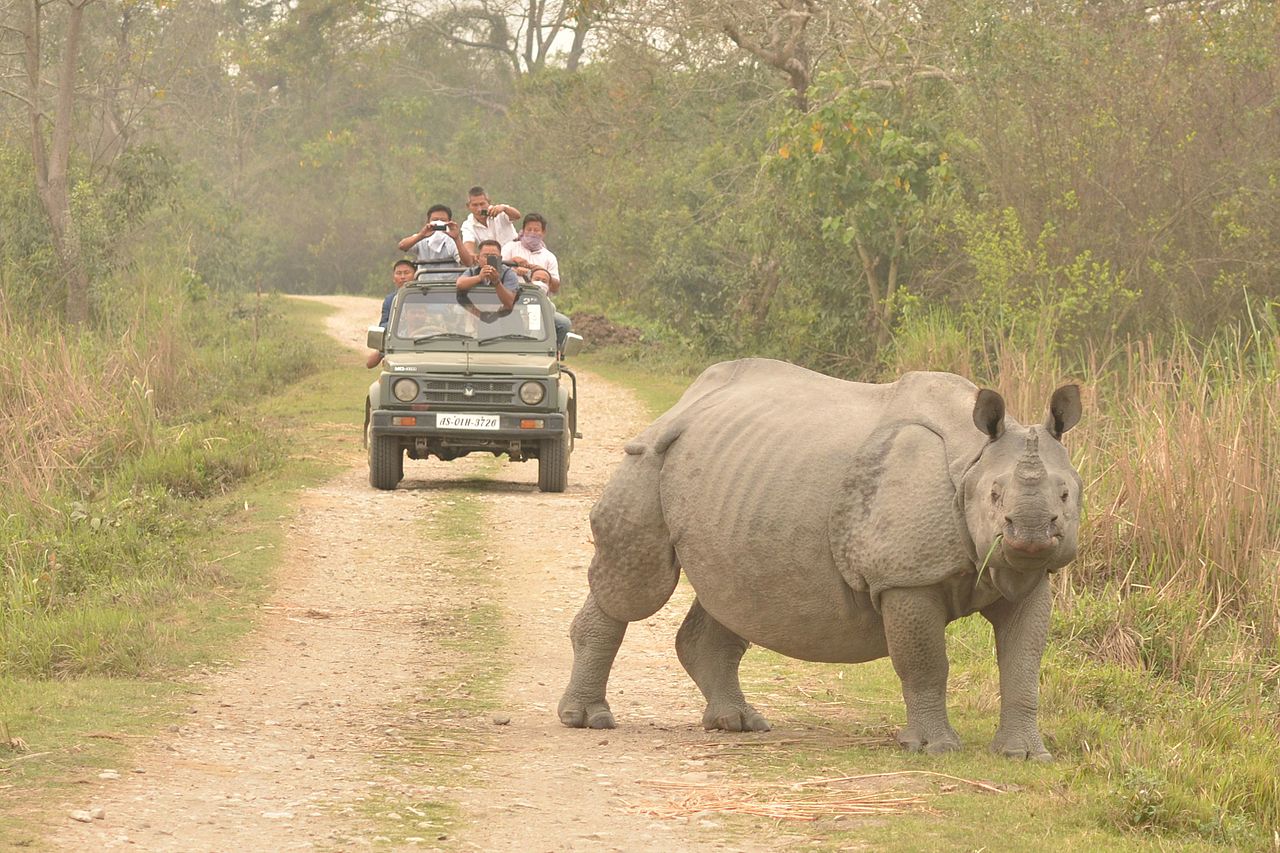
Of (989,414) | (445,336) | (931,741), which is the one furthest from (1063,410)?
(445,336)

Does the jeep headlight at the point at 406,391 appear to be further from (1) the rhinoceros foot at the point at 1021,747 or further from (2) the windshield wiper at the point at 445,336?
(1) the rhinoceros foot at the point at 1021,747

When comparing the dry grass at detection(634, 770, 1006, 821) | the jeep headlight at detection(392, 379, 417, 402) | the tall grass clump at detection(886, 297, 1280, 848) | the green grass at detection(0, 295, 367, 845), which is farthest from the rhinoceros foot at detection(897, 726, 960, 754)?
the jeep headlight at detection(392, 379, 417, 402)

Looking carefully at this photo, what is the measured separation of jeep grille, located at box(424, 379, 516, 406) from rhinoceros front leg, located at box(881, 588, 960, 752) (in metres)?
9.02

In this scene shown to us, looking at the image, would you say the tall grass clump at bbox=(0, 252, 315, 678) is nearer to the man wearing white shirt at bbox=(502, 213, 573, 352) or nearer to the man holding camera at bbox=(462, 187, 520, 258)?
the man holding camera at bbox=(462, 187, 520, 258)

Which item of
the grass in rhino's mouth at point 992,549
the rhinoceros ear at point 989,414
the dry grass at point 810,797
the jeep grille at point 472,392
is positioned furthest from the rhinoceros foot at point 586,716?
the jeep grille at point 472,392

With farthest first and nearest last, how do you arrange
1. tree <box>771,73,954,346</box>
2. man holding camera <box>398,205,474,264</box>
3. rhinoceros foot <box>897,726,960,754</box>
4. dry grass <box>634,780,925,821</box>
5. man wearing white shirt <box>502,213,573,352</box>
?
1. tree <box>771,73,954,346</box>
2. man holding camera <box>398,205,474,264</box>
3. man wearing white shirt <box>502,213,573,352</box>
4. rhinoceros foot <box>897,726,960,754</box>
5. dry grass <box>634,780,925,821</box>

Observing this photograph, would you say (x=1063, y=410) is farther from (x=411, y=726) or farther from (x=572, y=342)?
(x=572, y=342)

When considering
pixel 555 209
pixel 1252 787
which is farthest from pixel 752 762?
pixel 555 209

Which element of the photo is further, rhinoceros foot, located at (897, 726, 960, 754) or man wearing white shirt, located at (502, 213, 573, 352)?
man wearing white shirt, located at (502, 213, 573, 352)

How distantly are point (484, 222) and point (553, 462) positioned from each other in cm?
267

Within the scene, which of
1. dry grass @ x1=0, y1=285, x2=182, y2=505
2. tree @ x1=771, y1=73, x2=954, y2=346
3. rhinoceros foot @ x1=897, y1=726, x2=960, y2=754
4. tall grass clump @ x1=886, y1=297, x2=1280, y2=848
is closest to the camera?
rhinoceros foot @ x1=897, y1=726, x2=960, y2=754

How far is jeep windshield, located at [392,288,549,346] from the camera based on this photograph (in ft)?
52.9

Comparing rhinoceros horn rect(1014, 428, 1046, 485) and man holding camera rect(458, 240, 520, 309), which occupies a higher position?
man holding camera rect(458, 240, 520, 309)

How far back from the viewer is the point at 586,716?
Answer: 7906 mm
